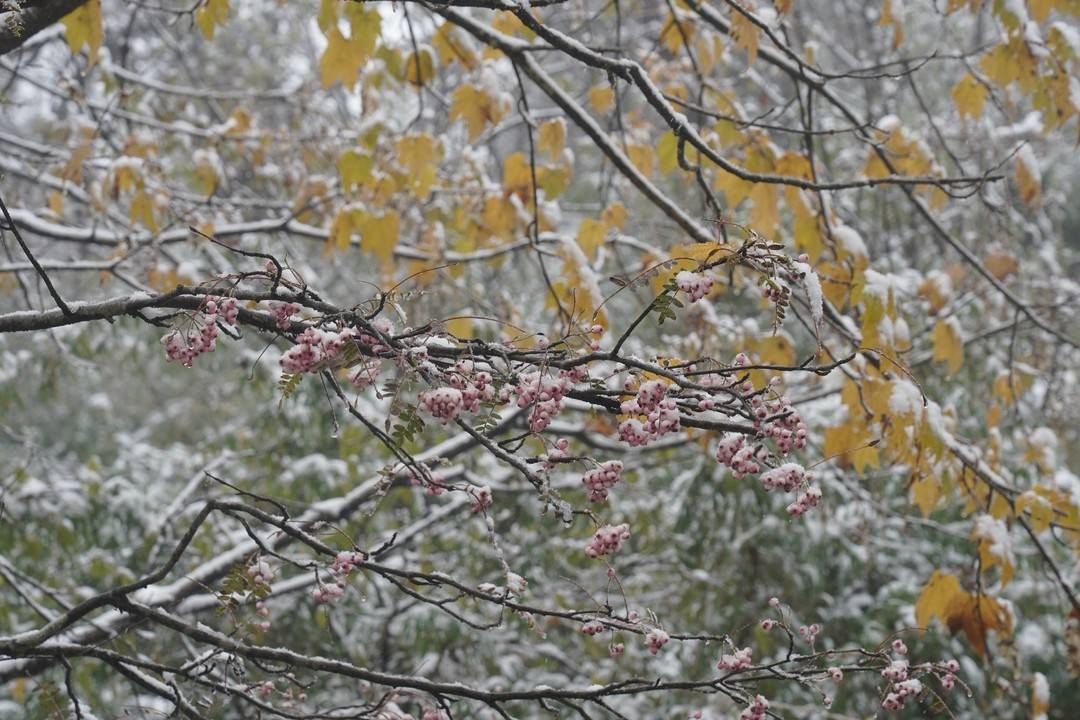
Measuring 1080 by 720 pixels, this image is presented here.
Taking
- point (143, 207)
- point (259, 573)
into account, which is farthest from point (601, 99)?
point (259, 573)

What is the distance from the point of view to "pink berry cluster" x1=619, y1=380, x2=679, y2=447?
125 cm

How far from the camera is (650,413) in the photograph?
4.18 feet

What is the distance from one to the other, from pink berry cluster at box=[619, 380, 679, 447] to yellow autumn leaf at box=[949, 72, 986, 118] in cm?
216

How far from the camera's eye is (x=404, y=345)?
1.34m

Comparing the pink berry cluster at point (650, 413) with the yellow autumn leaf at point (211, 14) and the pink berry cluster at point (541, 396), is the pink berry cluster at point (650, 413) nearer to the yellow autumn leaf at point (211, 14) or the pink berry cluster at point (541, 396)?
the pink berry cluster at point (541, 396)

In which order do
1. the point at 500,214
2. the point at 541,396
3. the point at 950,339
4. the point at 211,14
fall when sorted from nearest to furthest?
1. the point at 541,396
2. the point at 211,14
3. the point at 950,339
4. the point at 500,214

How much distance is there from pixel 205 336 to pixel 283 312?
0.37ft

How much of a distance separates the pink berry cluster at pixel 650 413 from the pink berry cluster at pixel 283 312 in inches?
18.7

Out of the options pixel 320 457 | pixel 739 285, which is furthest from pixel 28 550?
pixel 739 285

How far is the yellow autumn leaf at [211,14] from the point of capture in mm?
2548

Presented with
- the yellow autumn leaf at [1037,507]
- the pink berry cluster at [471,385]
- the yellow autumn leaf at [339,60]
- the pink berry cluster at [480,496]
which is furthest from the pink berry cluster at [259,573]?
the yellow autumn leaf at [1037,507]

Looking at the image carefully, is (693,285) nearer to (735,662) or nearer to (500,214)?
A: (735,662)

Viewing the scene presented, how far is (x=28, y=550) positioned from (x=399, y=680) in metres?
3.22

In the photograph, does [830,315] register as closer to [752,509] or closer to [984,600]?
[984,600]
